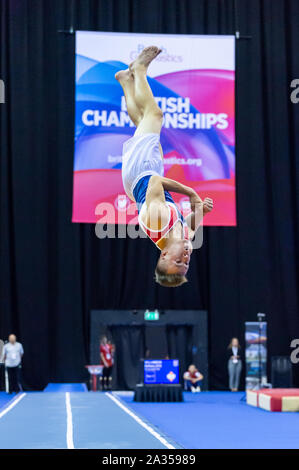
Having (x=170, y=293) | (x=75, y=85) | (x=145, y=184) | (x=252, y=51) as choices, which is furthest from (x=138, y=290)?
(x=145, y=184)

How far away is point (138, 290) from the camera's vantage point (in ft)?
60.2

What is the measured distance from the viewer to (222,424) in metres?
10.2

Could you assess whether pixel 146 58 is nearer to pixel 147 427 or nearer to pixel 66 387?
pixel 147 427

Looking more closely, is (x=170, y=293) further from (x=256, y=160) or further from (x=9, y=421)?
(x=9, y=421)

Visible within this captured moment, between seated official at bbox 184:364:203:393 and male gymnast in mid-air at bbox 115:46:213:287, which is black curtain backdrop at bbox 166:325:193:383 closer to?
seated official at bbox 184:364:203:393

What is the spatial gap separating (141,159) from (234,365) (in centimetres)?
1167

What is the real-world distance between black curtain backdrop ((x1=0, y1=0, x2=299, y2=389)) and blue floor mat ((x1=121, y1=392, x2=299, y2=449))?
12.4ft

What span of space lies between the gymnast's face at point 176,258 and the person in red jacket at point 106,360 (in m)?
11.0

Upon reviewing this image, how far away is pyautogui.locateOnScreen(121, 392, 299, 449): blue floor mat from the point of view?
8125 mm

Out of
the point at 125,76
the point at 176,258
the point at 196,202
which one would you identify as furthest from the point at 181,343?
the point at 176,258

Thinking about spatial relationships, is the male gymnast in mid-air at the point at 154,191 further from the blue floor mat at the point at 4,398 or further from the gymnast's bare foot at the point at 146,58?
the blue floor mat at the point at 4,398

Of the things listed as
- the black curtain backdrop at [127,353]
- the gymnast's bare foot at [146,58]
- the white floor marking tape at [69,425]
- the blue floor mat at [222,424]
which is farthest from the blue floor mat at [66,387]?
the gymnast's bare foot at [146,58]

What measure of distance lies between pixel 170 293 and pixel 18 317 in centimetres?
389
